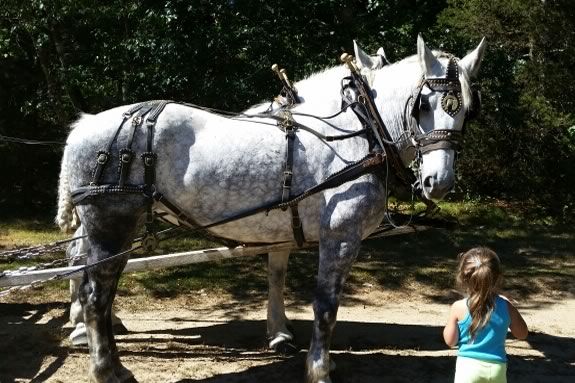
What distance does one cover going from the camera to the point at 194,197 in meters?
4.26

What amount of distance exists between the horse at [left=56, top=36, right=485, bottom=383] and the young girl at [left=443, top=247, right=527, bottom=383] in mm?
986

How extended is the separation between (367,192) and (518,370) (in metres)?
1.92

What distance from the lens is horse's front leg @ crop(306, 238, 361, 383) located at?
4176mm

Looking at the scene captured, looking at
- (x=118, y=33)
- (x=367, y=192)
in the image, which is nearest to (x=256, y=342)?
(x=367, y=192)

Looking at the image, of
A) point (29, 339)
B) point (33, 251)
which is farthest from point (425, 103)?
point (29, 339)

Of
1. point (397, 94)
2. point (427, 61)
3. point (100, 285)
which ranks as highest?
point (427, 61)

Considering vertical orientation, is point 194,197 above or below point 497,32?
below

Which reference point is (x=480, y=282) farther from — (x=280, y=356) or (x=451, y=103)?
(x=280, y=356)

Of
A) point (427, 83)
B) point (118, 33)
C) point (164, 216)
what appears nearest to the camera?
point (427, 83)

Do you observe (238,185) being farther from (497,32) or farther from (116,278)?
(497,32)

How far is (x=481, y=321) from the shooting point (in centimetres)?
317

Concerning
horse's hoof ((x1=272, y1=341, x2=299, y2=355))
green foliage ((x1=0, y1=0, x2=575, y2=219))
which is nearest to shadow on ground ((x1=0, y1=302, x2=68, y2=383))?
horse's hoof ((x1=272, y1=341, x2=299, y2=355))

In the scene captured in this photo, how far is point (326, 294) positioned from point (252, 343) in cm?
152

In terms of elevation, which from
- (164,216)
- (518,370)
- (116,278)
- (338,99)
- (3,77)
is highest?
(3,77)
